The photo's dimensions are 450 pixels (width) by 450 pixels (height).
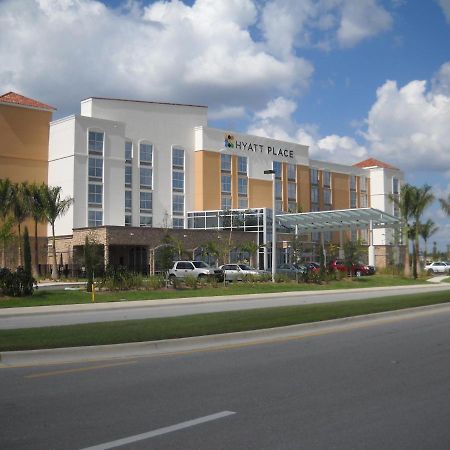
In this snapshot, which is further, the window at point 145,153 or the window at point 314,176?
the window at point 314,176

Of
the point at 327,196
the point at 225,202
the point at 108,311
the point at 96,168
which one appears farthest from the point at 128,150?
the point at 108,311

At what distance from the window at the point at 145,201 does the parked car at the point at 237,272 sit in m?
18.8

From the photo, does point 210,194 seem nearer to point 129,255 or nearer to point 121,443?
point 129,255

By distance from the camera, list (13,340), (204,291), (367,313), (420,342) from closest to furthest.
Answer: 1. (13,340)
2. (420,342)
3. (367,313)
4. (204,291)

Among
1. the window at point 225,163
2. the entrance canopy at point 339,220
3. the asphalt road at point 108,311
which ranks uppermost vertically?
the window at point 225,163

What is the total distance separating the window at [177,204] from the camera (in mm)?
64137

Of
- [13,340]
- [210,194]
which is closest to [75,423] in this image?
[13,340]

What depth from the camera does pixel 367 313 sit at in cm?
1834

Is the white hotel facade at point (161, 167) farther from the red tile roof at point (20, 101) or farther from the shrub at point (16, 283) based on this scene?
the shrub at point (16, 283)

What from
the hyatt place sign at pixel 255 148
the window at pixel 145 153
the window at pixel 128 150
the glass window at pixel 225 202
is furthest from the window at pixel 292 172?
the window at pixel 128 150

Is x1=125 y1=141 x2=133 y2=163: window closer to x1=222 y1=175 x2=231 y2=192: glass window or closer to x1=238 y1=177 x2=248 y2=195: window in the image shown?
x1=222 y1=175 x2=231 y2=192: glass window

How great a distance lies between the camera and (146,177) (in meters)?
62.5

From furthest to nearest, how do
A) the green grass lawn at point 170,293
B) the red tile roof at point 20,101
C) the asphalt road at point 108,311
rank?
1. the red tile roof at point 20,101
2. the green grass lawn at point 170,293
3. the asphalt road at point 108,311

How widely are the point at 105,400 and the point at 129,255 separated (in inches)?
1862
